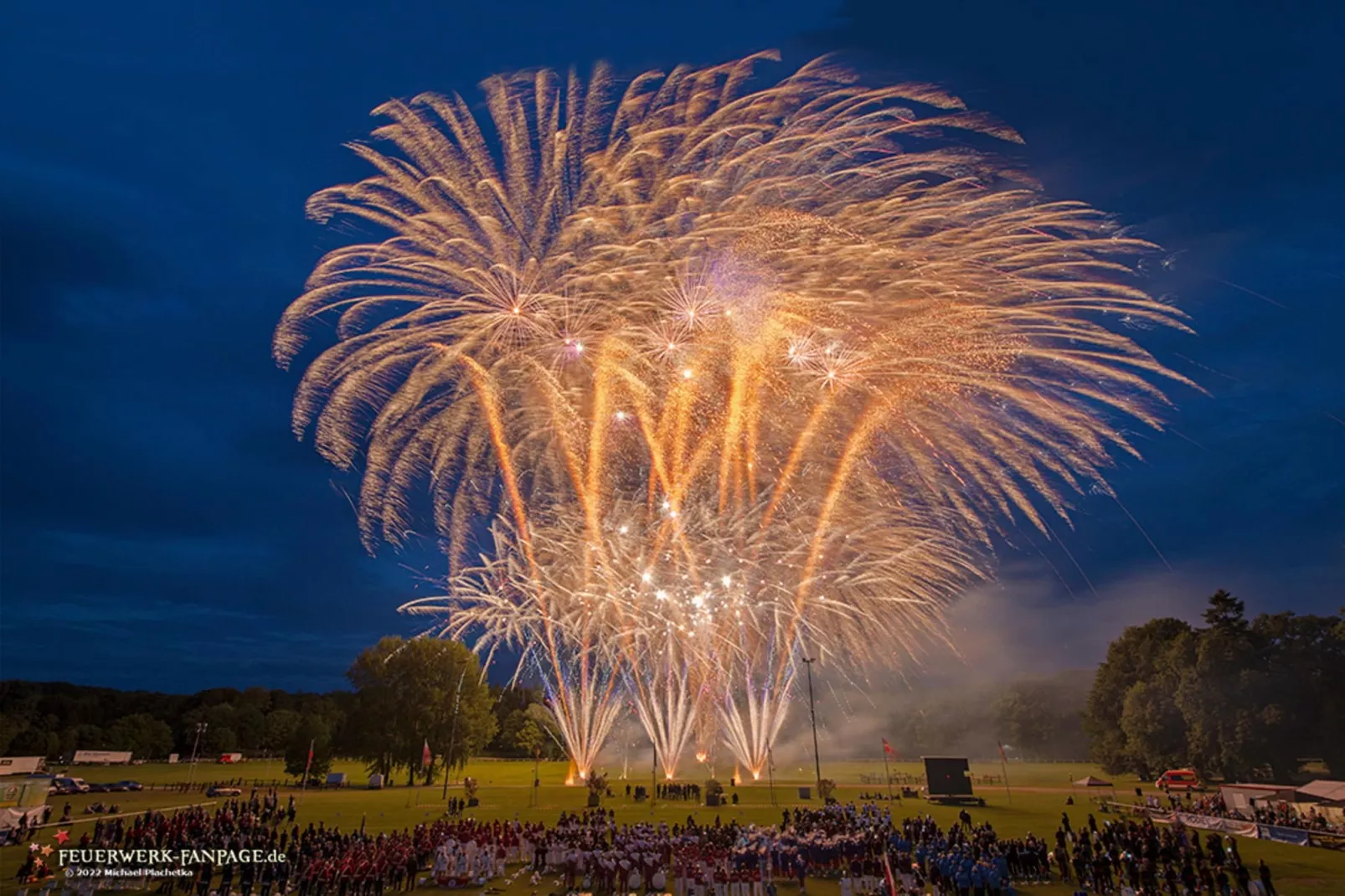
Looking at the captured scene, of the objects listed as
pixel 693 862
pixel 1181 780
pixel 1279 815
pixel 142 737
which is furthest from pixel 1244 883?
pixel 142 737

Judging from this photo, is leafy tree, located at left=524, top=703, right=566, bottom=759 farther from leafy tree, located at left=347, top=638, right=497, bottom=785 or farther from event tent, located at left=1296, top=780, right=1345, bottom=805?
event tent, located at left=1296, top=780, right=1345, bottom=805

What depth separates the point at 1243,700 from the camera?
171 ft

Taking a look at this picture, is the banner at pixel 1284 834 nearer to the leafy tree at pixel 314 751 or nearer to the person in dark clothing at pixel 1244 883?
the person in dark clothing at pixel 1244 883

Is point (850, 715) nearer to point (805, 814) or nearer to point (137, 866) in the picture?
point (805, 814)

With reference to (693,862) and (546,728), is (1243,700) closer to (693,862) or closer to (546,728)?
(693,862)

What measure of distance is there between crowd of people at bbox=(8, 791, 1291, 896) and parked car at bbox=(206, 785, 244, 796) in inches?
1069

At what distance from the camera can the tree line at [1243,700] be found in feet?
168

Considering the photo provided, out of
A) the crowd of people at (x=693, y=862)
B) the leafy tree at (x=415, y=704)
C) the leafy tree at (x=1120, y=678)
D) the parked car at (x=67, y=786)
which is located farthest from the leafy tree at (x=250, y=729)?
the leafy tree at (x=1120, y=678)

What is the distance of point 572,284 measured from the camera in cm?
2448

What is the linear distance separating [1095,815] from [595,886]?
28.9 meters

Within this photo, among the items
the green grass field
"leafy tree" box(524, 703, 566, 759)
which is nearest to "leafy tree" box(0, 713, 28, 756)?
the green grass field

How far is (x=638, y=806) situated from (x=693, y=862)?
912 inches

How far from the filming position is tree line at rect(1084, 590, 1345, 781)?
5122 centimetres

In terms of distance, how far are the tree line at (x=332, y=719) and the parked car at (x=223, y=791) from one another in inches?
229
